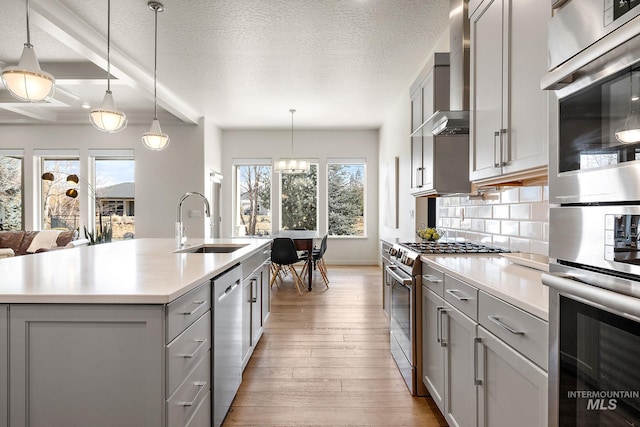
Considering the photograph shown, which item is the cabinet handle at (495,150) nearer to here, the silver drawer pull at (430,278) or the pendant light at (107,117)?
the silver drawer pull at (430,278)

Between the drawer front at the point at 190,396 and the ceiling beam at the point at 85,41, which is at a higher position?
the ceiling beam at the point at 85,41

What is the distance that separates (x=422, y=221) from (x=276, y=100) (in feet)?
9.53

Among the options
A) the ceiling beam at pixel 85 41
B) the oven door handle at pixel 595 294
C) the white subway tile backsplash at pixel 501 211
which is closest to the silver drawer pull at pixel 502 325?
the oven door handle at pixel 595 294

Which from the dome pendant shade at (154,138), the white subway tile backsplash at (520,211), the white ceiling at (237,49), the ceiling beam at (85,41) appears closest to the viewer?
the white subway tile backsplash at (520,211)

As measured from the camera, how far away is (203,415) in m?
1.72

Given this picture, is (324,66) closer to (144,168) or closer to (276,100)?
(276,100)

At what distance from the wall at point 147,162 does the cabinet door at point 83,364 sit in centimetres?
558

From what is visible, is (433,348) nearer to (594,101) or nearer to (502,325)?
(502,325)

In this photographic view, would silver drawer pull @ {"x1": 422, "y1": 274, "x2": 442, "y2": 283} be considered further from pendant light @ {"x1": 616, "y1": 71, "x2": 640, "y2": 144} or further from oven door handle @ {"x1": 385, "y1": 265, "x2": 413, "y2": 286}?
pendant light @ {"x1": 616, "y1": 71, "x2": 640, "y2": 144}

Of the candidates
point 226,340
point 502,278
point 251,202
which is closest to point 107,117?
point 226,340

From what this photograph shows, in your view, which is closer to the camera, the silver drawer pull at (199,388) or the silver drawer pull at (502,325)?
the silver drawer pull at (502,325)

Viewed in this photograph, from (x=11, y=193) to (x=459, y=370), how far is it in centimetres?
828

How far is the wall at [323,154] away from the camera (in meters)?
7.75


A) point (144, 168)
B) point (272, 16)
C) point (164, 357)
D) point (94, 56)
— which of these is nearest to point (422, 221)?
point (272, 16)
